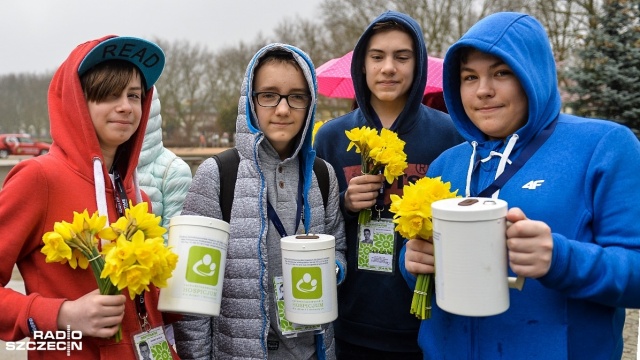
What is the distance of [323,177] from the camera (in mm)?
2811

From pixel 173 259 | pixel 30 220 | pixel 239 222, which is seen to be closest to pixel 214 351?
pixel 239 222

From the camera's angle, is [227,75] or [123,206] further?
[227,75]

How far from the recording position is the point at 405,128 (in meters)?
3.20

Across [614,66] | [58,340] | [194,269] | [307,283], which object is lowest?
[58,340]

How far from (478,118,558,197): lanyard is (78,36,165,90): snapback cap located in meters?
1.51

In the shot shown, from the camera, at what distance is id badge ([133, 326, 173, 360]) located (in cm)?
214

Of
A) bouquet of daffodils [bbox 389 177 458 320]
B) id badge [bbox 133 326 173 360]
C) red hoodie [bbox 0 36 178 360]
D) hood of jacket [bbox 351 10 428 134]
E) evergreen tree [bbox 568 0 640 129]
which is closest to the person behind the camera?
bouquet of daffodils [bbox 389 177 458 320]

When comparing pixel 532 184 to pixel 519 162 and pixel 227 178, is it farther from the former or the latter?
pixel 227 178

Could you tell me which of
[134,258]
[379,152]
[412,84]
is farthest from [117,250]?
[412,84]

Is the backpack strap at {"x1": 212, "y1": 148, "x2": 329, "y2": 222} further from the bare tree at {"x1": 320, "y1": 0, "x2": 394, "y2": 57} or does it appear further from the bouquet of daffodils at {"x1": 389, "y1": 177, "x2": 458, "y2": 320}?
the bare tree at {"x1": 320, "y1": 0, "x2": 394, "y2": 57}

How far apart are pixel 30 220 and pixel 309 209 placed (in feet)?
3.90

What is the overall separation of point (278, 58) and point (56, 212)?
1.19 meters

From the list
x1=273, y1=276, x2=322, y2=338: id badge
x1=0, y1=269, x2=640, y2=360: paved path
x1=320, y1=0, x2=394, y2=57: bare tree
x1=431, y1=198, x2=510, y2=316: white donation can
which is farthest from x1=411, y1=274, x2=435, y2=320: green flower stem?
x1=320, y1=0, x2=394, y2=57: bare tree

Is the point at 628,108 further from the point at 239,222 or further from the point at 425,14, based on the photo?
the point at 425,14
